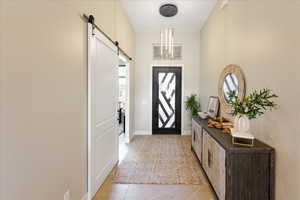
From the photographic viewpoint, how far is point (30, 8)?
1.28m

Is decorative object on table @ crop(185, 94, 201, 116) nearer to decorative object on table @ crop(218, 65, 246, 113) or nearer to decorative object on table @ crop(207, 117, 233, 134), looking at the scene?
decorative object on table @ crop(218, 65, 246, 113)

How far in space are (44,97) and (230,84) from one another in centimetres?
278

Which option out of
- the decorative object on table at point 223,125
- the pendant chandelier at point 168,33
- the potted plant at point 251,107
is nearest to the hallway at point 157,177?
the decorative object on table at point 223,125

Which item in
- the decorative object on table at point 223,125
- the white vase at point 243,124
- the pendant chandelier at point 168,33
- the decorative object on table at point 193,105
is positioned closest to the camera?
the white vase at point 243,124

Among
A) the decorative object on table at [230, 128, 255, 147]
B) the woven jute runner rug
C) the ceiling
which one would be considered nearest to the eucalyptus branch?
the decorative object on table at [230, 128, 255, 147]

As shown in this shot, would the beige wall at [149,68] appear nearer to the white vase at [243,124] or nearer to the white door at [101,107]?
the white door at [101,107]

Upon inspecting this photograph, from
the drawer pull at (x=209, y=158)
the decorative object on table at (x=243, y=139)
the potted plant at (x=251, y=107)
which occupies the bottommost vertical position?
the drawer pull at (x=209, y=158)

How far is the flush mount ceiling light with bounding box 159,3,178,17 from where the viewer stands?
4039 mm

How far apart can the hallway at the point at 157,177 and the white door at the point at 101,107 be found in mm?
236

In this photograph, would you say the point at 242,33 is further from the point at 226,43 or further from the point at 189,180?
the point at 189,180

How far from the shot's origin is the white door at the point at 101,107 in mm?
2303

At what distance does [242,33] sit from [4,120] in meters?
2.95

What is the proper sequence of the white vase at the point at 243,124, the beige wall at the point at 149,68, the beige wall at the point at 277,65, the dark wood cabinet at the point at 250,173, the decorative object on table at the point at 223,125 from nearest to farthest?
the beige wall at the point at 277,65 < the dark wood cabinet at the point at 250,173 < the white vase at the point at 243,124 < the decorative object on table at the point at 223,125 < the beige wall at the point at 149,68

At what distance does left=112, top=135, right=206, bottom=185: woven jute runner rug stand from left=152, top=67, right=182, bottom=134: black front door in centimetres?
97
